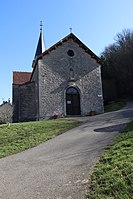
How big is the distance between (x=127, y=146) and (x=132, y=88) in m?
33.9

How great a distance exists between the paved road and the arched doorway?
49.9 ft

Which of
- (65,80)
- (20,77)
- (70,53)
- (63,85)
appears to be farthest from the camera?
(20,77)

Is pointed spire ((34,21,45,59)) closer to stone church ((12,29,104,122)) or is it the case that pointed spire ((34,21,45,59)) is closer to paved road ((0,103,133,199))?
stone church ((12,29,104,122))

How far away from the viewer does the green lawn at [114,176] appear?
16.0 ft

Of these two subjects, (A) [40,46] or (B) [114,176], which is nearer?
(B) [114,176]

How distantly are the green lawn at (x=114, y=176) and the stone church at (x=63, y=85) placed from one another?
1776cm

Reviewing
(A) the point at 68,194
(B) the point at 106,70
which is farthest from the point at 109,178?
(B) the point at 106,70

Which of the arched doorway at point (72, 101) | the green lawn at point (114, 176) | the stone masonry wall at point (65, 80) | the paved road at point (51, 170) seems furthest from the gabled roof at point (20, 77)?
the green lawn at point (114, 176)

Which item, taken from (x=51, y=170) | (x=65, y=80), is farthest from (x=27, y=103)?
(x=51, y=170)

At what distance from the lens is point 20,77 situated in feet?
127

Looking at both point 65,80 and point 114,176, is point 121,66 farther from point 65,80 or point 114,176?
point 114,176

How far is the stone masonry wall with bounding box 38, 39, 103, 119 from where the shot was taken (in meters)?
25.2

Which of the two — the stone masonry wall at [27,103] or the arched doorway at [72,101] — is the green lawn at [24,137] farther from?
the stone masonry wall at [27,103]

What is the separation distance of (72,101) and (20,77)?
49.2ft
